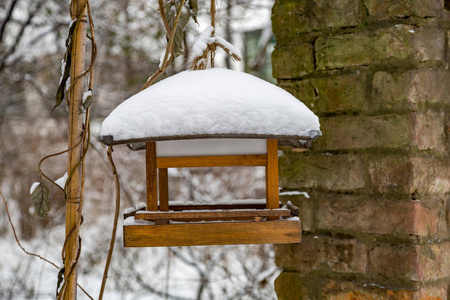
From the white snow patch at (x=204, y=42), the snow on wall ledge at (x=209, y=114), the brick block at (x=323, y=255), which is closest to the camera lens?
the snow on wall ledge at (x=209, y=114)

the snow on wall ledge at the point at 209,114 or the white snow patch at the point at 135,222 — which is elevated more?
the snow on wall ledge at the point at 209,114

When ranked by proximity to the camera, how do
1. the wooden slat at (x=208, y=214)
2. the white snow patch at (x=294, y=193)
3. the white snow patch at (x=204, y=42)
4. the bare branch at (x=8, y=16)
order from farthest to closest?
the bare branch at (x=8, y=16) → the white snow patch at (x=294, y=193) → the white snow patch at (x=204, y=42) → the wooden slat at (x=208, y=214)

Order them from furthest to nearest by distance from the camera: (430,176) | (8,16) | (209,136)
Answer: (8,16) < (430,176) < (209,136)

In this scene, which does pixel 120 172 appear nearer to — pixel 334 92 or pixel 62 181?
pixel 334 92

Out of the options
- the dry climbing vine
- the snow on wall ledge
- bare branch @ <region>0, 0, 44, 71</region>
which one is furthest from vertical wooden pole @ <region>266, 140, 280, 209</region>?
bare branch @ <region>0, 0, 44, 71</region>

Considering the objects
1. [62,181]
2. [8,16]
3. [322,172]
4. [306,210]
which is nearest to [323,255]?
[306,210]

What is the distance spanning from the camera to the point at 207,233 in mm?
1225

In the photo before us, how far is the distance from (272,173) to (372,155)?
1.63ft

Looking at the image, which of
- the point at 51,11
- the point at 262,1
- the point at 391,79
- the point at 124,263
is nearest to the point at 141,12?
the point at 51,11

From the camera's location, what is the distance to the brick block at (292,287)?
5.69 ft

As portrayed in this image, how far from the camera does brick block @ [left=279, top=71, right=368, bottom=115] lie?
1.63 metres

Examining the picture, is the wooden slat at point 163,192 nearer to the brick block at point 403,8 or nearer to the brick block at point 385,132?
the brick block at point 385,132

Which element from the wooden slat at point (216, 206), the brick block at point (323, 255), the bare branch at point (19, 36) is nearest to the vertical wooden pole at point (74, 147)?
the wooden slat at point (216, 206)

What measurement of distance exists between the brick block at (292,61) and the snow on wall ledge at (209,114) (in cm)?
59
